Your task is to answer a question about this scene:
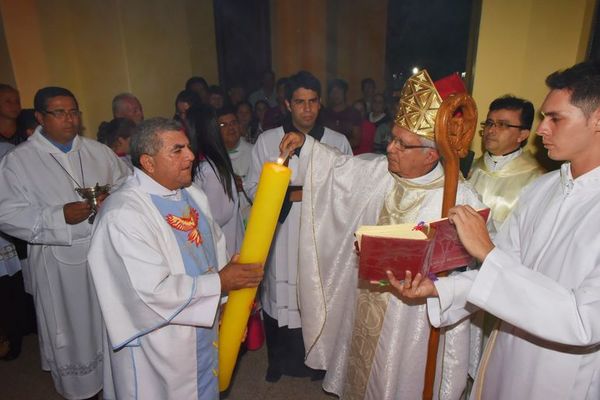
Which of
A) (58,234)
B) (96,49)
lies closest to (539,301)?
(58,234)

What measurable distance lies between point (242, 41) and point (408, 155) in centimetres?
852

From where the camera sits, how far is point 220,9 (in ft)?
29.7

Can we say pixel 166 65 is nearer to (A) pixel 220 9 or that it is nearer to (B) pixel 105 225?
(A) pixel 220 9

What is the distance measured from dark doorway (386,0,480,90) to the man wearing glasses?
4988 millimetres

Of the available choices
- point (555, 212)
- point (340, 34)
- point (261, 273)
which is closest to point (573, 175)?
point (555, 212)

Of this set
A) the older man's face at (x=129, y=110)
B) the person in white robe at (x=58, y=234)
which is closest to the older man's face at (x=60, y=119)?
the person in white robe at (x=58, y=234)

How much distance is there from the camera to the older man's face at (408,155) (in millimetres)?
2254

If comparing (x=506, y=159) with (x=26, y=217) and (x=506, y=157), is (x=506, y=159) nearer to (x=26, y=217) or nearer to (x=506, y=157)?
(x=506, y=157)

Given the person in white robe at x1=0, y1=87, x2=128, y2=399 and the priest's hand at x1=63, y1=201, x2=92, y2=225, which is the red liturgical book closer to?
the priest's hand at x1=63, y1=201, x2=92, y2=225

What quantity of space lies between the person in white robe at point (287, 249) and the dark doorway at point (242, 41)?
627cm

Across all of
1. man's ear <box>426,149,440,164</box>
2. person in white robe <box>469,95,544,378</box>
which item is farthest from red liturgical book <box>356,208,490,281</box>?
person in white robe <box>469,95,544,378</box>

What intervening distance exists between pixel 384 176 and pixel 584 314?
1386 mm

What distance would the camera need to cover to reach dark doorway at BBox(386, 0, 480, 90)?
817 cm

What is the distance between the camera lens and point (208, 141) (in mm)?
3150
